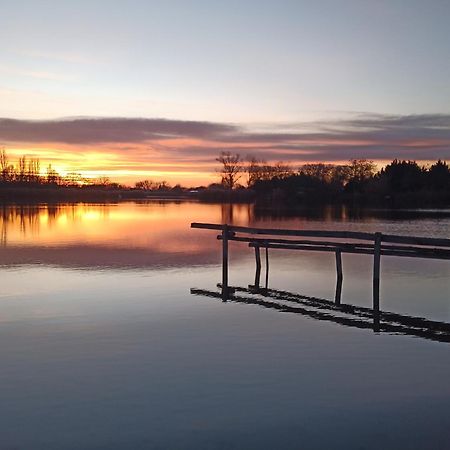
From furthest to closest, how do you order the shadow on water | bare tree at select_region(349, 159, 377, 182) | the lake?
bare tree at select_region(349, 159, 377, 182)
the shadow on water
the lake

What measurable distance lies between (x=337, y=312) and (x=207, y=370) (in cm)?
662

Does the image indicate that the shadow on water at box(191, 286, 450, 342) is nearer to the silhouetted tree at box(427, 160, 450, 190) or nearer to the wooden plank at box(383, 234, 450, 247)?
the wooden plank at box(383, 234, 450, 247)

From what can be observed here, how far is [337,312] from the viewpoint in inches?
633

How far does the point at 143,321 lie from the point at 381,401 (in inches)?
282

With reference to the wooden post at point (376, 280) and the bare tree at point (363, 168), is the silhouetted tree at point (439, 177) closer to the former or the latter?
the bare tree at point (363, 168)

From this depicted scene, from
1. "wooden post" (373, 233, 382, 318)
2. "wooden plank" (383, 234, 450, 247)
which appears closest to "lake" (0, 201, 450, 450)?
"wooden post" (373, 233, 382, 318)

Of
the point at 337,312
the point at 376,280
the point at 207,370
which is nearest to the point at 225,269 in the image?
the point at 337,312

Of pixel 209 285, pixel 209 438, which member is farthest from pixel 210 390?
pixel 209 285

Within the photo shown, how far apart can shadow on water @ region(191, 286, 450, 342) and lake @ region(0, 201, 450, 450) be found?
0.84 ft

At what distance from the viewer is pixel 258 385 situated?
31.7 feet

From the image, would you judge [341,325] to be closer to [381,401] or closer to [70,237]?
[381,401]

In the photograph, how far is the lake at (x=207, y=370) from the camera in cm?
777

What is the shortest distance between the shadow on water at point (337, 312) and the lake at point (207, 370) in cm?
26

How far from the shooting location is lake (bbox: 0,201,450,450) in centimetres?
777
